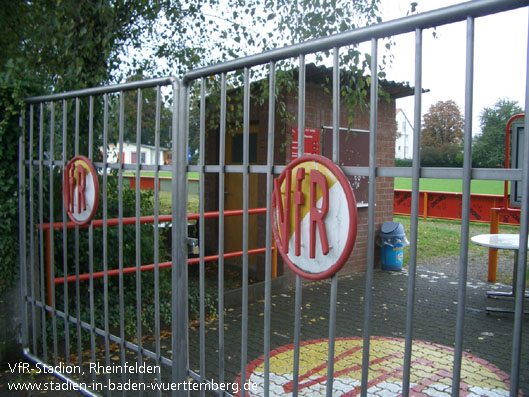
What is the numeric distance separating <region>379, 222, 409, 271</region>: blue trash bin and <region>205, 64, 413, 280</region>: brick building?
30cm

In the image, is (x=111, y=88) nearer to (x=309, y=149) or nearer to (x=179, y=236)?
(x=179, y=236)

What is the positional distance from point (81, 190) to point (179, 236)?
1010mm

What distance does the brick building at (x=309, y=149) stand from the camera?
23.6 feet

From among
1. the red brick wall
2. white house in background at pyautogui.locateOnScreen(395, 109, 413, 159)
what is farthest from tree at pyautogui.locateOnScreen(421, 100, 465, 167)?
the red brick wall

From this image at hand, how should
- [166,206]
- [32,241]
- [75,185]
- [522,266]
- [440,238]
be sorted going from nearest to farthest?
[522,266]
[75,185]
[32,241]
[440,238]
[166,206]

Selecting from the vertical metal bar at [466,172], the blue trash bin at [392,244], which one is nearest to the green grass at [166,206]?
the blue trash bin at [392,244]

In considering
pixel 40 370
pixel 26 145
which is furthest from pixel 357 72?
pixel 40 370

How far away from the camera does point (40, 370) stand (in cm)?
402

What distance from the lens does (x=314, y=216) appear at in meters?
1.95

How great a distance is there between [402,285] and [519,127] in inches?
108

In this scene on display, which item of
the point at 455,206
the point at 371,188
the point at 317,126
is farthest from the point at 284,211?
the point at 455,206

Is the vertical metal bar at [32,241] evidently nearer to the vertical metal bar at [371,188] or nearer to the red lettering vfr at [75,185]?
the red lettering vfr at [75,185]

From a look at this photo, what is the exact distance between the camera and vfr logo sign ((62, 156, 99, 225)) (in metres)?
3.25

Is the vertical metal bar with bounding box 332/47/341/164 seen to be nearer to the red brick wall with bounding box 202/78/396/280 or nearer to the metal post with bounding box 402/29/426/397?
the metal post with bounding box 402/29/426/397
